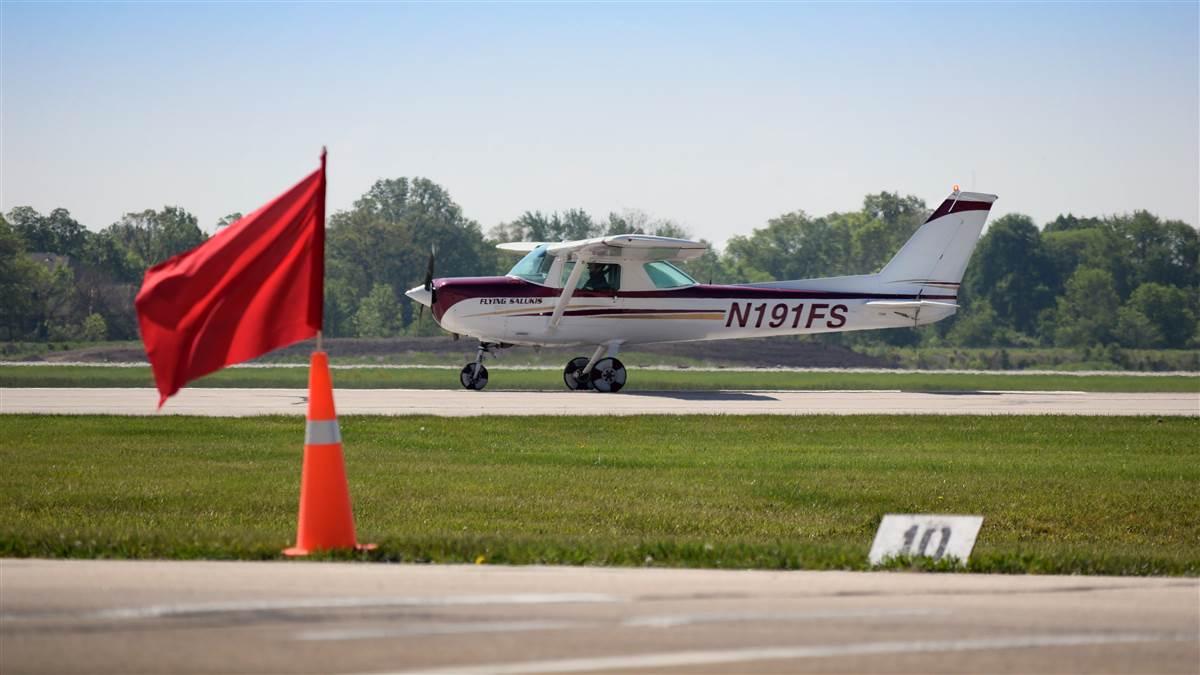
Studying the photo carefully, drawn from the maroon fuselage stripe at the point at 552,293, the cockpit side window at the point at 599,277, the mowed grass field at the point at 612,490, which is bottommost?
the mowed grass field at the point at 612,490

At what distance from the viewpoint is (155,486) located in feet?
42.5

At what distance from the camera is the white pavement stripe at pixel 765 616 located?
6.20 m

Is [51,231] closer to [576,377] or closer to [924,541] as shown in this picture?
[576,377]

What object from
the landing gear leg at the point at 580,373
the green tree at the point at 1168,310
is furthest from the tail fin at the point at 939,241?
the green tree at the point at 1168,310

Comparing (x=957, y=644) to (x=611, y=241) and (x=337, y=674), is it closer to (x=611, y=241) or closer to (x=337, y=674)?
(x=337, y=674)

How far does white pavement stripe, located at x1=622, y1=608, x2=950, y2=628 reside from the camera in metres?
6.20

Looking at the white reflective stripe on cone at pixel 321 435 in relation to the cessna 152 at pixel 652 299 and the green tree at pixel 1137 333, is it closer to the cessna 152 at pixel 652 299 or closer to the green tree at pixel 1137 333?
the cessna 152 at pixel 652 299

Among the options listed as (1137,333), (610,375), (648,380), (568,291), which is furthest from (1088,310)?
(568,291)

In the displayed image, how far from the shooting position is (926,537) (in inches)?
346

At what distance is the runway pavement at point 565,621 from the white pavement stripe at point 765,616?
0.02 m

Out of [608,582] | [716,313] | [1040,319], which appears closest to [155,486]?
[608,582]

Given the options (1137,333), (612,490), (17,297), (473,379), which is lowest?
(612,490)

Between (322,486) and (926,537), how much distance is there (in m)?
3.45

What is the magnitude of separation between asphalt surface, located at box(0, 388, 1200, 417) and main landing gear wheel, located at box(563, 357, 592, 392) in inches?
48.0
